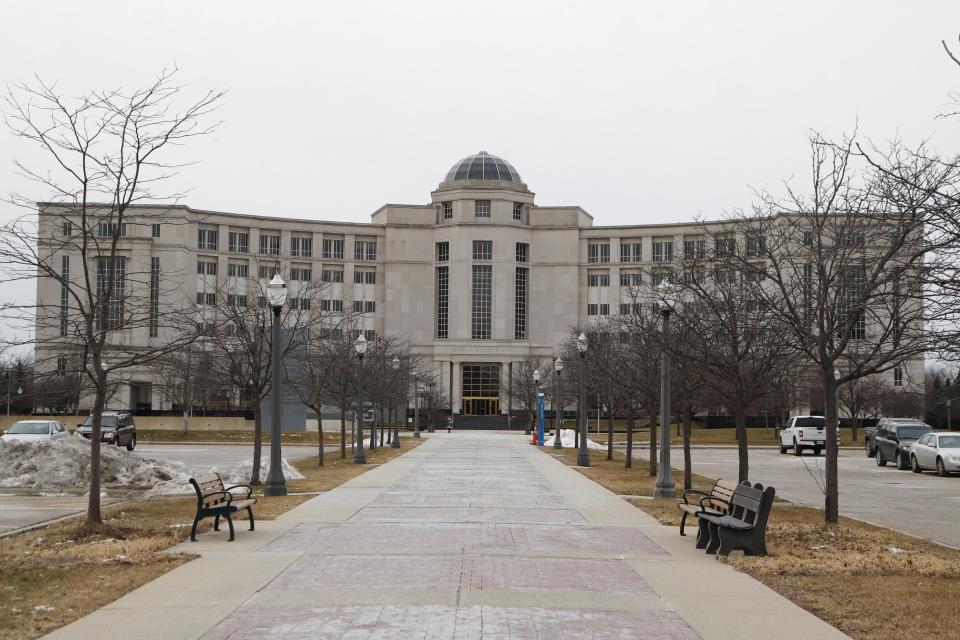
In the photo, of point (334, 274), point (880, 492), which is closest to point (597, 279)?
point (334, 274)

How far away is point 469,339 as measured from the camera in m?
117

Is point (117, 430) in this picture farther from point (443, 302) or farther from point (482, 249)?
point (443, 302)

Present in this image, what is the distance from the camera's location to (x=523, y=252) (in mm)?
119875

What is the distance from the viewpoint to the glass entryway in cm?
11650

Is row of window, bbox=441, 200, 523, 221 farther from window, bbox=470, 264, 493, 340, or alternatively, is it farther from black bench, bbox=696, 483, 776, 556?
black bench, bbox=696, 483, 776, 556

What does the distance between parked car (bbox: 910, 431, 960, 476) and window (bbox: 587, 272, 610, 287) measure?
8784 centimetres

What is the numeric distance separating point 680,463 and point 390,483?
631 inches

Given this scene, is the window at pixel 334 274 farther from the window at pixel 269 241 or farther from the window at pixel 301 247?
the window at pixel 269 241

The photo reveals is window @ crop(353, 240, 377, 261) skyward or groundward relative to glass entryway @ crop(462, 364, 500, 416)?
skyward

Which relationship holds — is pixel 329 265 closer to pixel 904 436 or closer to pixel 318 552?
pixel 904 436

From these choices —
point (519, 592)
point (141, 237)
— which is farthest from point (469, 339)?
point (519, 592)

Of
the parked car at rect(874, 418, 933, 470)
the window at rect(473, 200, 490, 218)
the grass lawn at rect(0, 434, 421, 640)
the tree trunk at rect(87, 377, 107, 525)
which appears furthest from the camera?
the window at rect(473, 200, 490, 218)

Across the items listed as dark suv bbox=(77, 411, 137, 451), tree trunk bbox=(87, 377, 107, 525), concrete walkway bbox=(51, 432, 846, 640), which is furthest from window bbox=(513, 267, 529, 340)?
tree trunk bbox=(87, 377, 107, 525)

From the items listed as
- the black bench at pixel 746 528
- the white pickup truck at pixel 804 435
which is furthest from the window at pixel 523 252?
the black bench at pixel 746 528
